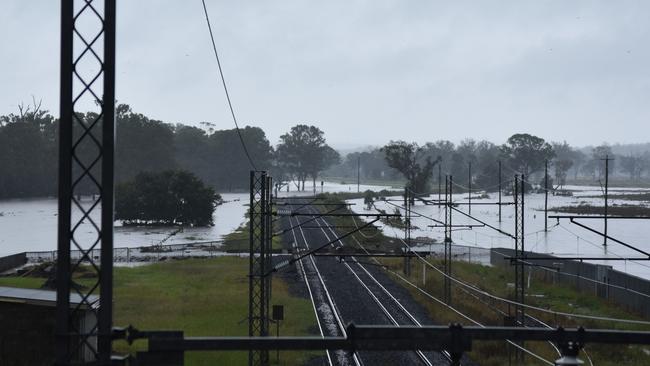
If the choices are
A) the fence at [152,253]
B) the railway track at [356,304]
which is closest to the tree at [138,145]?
the fence at [152,253]

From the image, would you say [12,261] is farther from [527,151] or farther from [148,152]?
[527,151]

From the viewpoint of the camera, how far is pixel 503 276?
111ft

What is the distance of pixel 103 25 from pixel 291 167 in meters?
137

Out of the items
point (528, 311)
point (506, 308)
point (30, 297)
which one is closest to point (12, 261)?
point (30, 297)

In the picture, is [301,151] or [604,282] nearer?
[604,282]

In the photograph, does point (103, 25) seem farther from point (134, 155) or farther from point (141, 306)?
point (134, 155)

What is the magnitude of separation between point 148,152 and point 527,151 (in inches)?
2526

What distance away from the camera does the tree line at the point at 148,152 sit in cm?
8625

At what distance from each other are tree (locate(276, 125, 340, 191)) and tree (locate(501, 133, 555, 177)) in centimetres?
4036

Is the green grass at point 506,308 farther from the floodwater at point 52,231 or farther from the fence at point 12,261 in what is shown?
the floodwater at point 52,231

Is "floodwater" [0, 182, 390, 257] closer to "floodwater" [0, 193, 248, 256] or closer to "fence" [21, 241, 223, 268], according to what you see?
"floodwater" [0, 193, 248, 256]

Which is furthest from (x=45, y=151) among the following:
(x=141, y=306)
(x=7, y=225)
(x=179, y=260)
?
(x=141, y=306)

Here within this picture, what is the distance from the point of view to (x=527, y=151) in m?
118

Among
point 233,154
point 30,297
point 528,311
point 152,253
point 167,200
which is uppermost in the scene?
point 233,154
